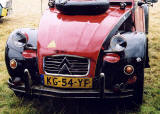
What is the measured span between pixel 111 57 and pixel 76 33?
566mm

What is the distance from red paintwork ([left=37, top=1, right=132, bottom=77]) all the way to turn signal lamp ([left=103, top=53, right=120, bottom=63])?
121 millimetres

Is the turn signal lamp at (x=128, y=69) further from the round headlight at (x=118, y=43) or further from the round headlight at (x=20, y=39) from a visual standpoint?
the round headlight at (x=20, y=39)

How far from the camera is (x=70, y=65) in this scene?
288 cm

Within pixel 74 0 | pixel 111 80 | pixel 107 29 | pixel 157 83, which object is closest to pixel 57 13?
pixel 74 0

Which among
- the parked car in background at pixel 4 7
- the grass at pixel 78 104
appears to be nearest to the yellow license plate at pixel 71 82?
the grass at pixel 78 104

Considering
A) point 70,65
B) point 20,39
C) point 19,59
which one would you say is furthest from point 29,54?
point 70,65

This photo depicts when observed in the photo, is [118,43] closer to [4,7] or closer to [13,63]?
[13,63]

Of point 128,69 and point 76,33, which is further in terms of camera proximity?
point 76,33

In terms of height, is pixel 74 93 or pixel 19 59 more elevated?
pixel 19 59

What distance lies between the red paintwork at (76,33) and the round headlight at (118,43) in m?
0.14

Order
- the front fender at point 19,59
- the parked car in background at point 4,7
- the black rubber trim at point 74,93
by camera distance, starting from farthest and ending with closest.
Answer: the parked car in background at point 4,7 → the front fender at point 19,59 → the black rubber trim at point 74,93

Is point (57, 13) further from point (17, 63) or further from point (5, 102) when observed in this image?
point (5, 102)

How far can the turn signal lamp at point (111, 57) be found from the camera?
2889 mm

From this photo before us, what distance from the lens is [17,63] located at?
313cm
